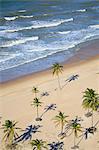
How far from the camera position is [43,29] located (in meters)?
73.9

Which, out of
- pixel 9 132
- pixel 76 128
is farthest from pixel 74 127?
pixel 9 132

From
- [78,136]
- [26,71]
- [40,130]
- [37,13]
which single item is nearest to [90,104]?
[78,136]

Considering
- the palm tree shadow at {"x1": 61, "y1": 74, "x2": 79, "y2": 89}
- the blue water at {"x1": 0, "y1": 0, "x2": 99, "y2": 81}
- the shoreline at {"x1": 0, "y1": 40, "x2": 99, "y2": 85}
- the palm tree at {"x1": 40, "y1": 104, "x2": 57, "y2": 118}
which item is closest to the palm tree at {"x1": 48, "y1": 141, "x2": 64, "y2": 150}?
the palm tree at {"x1": 40, "y1": 104, "x2": 57, "y2": 118}

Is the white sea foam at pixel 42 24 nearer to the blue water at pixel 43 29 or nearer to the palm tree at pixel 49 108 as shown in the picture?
the blue water at pixel 43 29

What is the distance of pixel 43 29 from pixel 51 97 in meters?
33.4

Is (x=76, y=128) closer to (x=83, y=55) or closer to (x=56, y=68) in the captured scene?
(x=56, y=68)

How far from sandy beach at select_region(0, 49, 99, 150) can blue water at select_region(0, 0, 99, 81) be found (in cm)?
483

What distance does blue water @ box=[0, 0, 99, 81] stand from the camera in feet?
187

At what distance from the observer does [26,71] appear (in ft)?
168

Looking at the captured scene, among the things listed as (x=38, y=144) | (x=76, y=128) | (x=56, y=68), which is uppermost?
(x=56, y=68)

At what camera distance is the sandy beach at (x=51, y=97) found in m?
36.1

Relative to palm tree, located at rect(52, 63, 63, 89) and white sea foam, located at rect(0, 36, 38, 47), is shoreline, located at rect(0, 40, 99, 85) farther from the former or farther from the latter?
white sea foam, located at rect(0, 36, 38, 47)

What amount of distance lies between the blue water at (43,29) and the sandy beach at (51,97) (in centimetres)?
483

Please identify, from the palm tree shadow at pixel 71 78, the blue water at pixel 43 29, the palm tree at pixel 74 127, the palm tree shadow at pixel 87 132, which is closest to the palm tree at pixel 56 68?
the palm tree shadow at pixel 71 78
